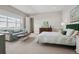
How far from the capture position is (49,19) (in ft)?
8.32

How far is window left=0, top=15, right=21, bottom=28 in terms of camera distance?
89.8 inches

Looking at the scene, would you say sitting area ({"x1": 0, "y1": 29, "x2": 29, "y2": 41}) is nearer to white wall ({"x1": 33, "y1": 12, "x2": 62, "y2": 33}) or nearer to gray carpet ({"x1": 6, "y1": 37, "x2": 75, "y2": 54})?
gray carpet ({"x1": 6, "y1": 37, "x2": 75, "y2": 54})

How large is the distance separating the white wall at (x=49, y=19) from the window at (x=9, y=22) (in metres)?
0.53

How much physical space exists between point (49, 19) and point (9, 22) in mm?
1196

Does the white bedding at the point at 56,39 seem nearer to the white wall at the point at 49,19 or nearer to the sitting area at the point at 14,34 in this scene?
the white wall at the point at 49,19

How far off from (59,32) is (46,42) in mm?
662

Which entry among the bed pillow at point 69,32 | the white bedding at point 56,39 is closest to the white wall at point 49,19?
the white bedding at point 56,39

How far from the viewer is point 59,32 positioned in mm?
2688

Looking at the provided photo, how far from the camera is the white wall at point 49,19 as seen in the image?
249cm

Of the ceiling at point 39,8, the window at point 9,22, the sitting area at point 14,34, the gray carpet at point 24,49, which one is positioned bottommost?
the gray carpet at point 24,49

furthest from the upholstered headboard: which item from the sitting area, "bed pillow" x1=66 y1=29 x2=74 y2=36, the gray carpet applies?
the sitting area

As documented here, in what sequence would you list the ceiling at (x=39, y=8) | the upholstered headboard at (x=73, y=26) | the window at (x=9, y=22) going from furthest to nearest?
the upholstered headboard at (x=73, y=26) → the ceiling at (x=39, y=8) → the window at (x=9, y=22)

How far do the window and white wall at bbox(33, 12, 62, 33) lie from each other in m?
0.53
